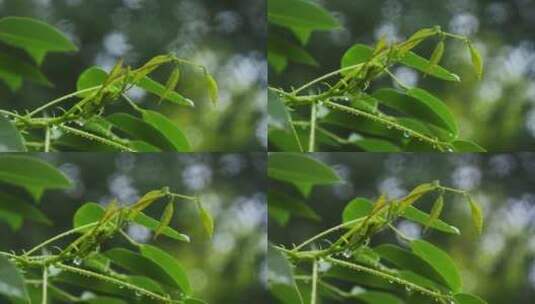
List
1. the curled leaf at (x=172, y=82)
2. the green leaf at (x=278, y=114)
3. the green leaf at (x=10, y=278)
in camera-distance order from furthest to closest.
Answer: the curled leaf at (x=172, y=82), the green leaf at (x=278, y=114), the green leaf at (x=10, y=278)

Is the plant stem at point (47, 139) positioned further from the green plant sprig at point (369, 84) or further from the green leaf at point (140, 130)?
the green plant sprig at point (369, 84)

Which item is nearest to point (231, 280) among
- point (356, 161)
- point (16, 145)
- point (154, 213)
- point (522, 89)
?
point (154, 213)

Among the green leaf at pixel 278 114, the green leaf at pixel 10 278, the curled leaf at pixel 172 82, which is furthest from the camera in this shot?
the curled leaf at pixel 172 82

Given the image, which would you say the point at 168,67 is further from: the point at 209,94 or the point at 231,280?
the point at 231,280

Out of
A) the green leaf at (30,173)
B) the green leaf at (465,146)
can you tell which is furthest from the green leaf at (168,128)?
the green leaf at (465,146)

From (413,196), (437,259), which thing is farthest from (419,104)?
(437,259)

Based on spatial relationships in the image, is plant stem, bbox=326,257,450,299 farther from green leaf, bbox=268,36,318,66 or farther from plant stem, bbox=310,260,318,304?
green leaf, bbox=268,36,318,66

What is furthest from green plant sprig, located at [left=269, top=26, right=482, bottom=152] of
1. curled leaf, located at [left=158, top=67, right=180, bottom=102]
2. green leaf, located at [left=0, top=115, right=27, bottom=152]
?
green leaf, located at [left=0, top=115, right=27, bottom=152]
